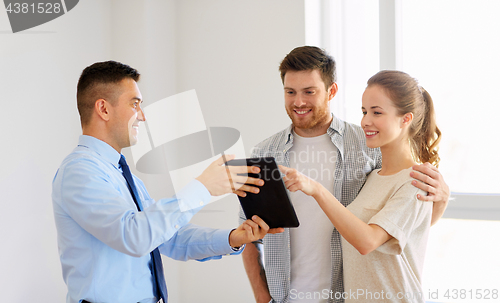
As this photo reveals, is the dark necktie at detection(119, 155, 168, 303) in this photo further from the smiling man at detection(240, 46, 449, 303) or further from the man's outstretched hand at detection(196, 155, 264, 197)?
the smiling man at detection(240, 46, 449, 303)

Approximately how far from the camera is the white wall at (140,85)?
6.24ft

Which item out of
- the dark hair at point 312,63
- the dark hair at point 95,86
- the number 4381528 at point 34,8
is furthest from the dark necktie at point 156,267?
the number 4381528 at point 34,8

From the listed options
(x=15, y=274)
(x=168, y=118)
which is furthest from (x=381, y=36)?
(x=15, y=274)

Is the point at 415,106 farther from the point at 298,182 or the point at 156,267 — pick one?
the point at 156,267

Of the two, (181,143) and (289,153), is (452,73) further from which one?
(181,143)

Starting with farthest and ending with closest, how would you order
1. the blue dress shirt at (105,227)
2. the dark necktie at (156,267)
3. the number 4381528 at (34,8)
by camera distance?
1. the number 4381528 at (34,8)
2. the dark necktie at (156,267)
3. the blue dress shirt at (105,227)

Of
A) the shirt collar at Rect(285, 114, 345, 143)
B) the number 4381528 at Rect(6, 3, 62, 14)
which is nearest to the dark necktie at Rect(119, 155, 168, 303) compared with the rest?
the shirt collar at Rect(285, 114, 345, 143)

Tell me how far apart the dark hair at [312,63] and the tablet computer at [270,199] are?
67 centimetres

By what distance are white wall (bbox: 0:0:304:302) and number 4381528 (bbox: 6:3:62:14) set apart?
0.19ft

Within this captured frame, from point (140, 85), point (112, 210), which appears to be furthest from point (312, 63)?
point (140, 85)

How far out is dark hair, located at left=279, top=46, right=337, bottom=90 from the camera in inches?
64.2

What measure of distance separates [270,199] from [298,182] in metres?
0.11

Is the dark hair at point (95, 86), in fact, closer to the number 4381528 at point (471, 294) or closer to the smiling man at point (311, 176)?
the smiling man at point (311, 176)

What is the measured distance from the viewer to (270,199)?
3.94 ft
